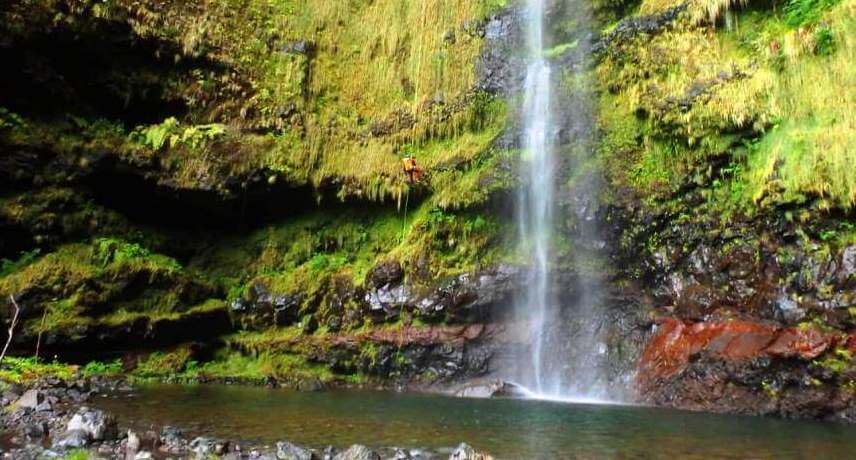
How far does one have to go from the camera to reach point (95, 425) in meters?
7.21

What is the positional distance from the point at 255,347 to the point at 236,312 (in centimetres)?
125

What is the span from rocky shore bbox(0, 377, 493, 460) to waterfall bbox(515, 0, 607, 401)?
699cm

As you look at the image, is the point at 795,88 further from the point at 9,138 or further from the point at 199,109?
the point at 9,138

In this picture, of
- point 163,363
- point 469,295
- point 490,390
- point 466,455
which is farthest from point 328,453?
point 163,363

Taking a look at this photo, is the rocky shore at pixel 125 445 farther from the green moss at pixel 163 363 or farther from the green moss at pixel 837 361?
the green moss at pixel 837 361

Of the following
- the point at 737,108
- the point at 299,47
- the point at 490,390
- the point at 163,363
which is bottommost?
the point at 490,390

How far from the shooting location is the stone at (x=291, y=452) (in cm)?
666

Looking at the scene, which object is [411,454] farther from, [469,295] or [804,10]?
[804,10]

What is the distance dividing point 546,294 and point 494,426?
603 centimetres

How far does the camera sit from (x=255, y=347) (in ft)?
51.8

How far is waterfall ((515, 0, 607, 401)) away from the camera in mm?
13750

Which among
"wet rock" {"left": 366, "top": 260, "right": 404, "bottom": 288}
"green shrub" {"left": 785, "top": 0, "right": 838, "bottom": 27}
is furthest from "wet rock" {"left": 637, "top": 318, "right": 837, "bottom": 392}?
"green shrub" {"left": 785, "top": 0, "right": 838, "bottom": 27}

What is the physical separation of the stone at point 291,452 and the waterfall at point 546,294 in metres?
7.58

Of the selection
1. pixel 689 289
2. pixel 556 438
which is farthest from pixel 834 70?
pixel 556 438
